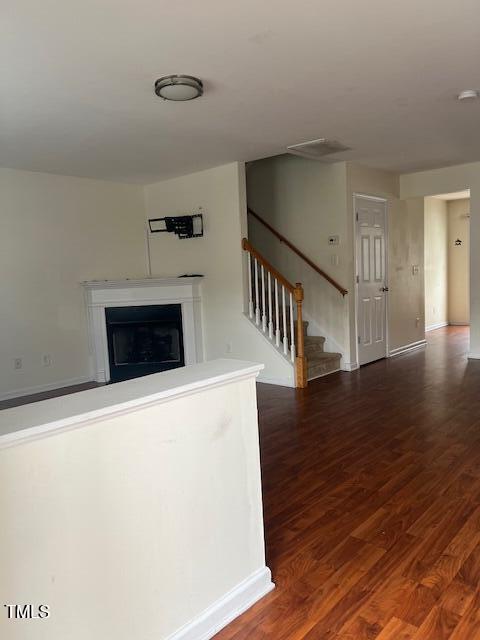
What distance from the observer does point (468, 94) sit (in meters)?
3.32

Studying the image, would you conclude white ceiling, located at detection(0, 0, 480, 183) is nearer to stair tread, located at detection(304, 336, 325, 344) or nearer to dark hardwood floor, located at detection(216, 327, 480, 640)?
stair tread, located at detection(304, 336, 325, 344)

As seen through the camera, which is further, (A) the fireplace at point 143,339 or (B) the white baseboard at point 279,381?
(A) the fireplace at point 143,339

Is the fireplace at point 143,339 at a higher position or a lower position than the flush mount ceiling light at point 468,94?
lower

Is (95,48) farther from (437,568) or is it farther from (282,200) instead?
(282,200)

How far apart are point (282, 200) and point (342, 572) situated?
4.98 meters

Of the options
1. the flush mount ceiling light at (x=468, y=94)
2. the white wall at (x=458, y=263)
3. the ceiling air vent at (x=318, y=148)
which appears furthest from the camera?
the white wall at (x=458, y=263)

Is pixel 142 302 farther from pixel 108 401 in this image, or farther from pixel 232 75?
pixel 108 401

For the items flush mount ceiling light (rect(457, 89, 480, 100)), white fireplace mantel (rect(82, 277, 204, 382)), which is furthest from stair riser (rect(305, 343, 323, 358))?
flush mount ceiling light (rect(457, 89, 480, 100))

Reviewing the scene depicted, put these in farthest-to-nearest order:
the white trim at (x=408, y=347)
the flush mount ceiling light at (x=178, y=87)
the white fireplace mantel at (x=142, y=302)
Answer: the white trim at (x=408, y=347), the white fireplace mantel at (x=142, y=302), the flush mount ceiling light at (x=178, y=87)

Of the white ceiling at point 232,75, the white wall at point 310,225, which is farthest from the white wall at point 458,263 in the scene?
the white ceiling at point 232,75

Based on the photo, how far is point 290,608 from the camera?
176 cm

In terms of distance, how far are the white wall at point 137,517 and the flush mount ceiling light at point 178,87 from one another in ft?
6.50

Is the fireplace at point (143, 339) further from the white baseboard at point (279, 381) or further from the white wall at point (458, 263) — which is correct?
the white wall at point (458, 263)

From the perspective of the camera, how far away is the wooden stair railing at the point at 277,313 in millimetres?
5055
